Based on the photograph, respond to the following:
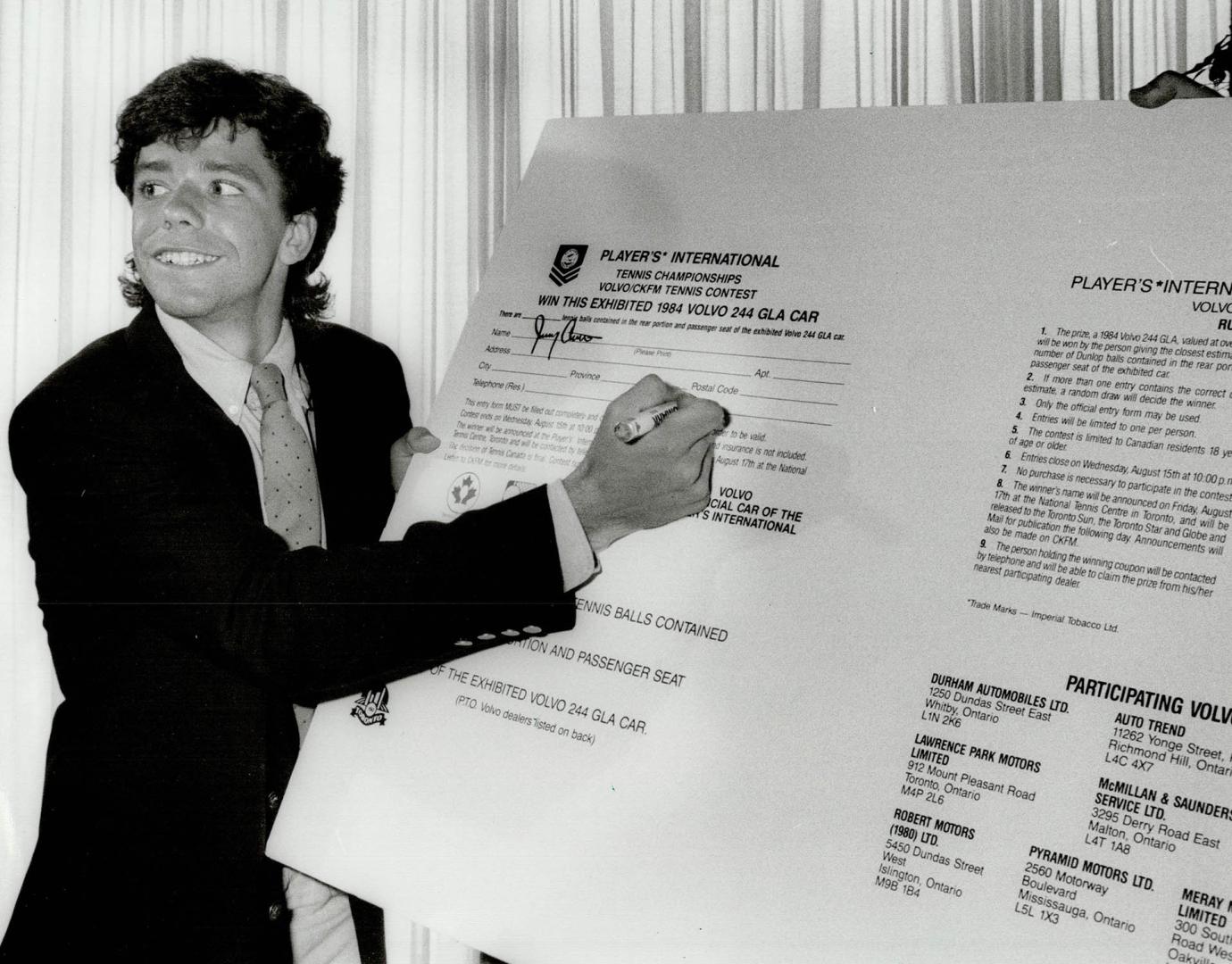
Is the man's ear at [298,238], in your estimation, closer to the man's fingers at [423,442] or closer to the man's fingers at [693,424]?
the man's fingers at [423,442]

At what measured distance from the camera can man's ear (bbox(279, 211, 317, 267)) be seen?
1.39m

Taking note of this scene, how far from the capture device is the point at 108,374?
4.12 ft

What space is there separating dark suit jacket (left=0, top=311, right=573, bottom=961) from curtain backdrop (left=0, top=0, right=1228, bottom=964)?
83mm

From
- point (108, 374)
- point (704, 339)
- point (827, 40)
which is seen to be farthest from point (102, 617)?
point (827, 40)

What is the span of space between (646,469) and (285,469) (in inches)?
20.0

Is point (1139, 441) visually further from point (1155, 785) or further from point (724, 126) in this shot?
point (724, 126)

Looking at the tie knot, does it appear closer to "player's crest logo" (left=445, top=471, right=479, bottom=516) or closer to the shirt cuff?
"player's crest logo" (left=445, top=471, right=479, bottom=516)

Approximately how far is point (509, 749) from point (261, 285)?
69 centimetres

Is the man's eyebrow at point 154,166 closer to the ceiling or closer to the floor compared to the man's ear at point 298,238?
closer to the ceiling

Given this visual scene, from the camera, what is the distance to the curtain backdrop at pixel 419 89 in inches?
52.6

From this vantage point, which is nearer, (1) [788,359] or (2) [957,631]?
(2) [957,631]

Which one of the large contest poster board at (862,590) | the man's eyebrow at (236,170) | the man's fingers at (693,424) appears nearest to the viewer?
the large contest poster board at (862,590)

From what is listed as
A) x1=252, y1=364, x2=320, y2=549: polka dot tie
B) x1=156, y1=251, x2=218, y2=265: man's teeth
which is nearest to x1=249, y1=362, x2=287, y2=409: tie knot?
x1=252, y1=364, x2=320, y2=549: polka dot tie

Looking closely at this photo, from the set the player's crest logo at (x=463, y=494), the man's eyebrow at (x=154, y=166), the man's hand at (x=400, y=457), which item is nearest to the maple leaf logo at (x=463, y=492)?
the player's crest logo at (x=463, y=494)
